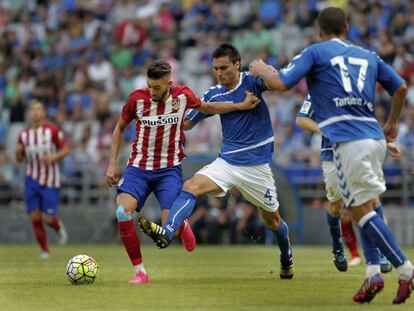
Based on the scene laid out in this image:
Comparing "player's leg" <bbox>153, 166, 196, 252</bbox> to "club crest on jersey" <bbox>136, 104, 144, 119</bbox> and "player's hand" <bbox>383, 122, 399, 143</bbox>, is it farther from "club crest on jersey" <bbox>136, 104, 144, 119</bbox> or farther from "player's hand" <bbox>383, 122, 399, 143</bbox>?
"player's hand" <bbox>383, 122, 399, 143</bbox>

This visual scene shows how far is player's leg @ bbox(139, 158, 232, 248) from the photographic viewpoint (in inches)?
436

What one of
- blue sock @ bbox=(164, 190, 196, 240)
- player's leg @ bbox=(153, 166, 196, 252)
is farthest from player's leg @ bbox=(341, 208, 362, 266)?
blue sock @ bbox=(164, 190, 196, 240)

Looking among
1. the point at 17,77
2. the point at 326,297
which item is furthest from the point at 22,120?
the point at 326,297

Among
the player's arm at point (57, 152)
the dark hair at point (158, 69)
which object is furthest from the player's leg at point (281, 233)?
the player's arm at point (57, 152)

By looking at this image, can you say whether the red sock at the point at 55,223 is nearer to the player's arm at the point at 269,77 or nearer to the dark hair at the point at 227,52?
the dark hair at the point at 227,52

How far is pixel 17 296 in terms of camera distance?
1068 centimetres

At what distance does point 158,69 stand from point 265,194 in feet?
6.09

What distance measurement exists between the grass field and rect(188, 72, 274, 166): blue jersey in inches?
55.5

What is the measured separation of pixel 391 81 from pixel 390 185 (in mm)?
12560

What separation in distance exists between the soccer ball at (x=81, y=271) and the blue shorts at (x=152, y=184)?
2.77ft

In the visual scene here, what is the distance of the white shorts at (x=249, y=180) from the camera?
12117 millimetres

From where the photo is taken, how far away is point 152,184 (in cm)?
1230

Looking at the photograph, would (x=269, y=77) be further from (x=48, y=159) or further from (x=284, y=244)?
(x=48, y=159)

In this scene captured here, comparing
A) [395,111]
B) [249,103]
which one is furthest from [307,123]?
[395,111]
